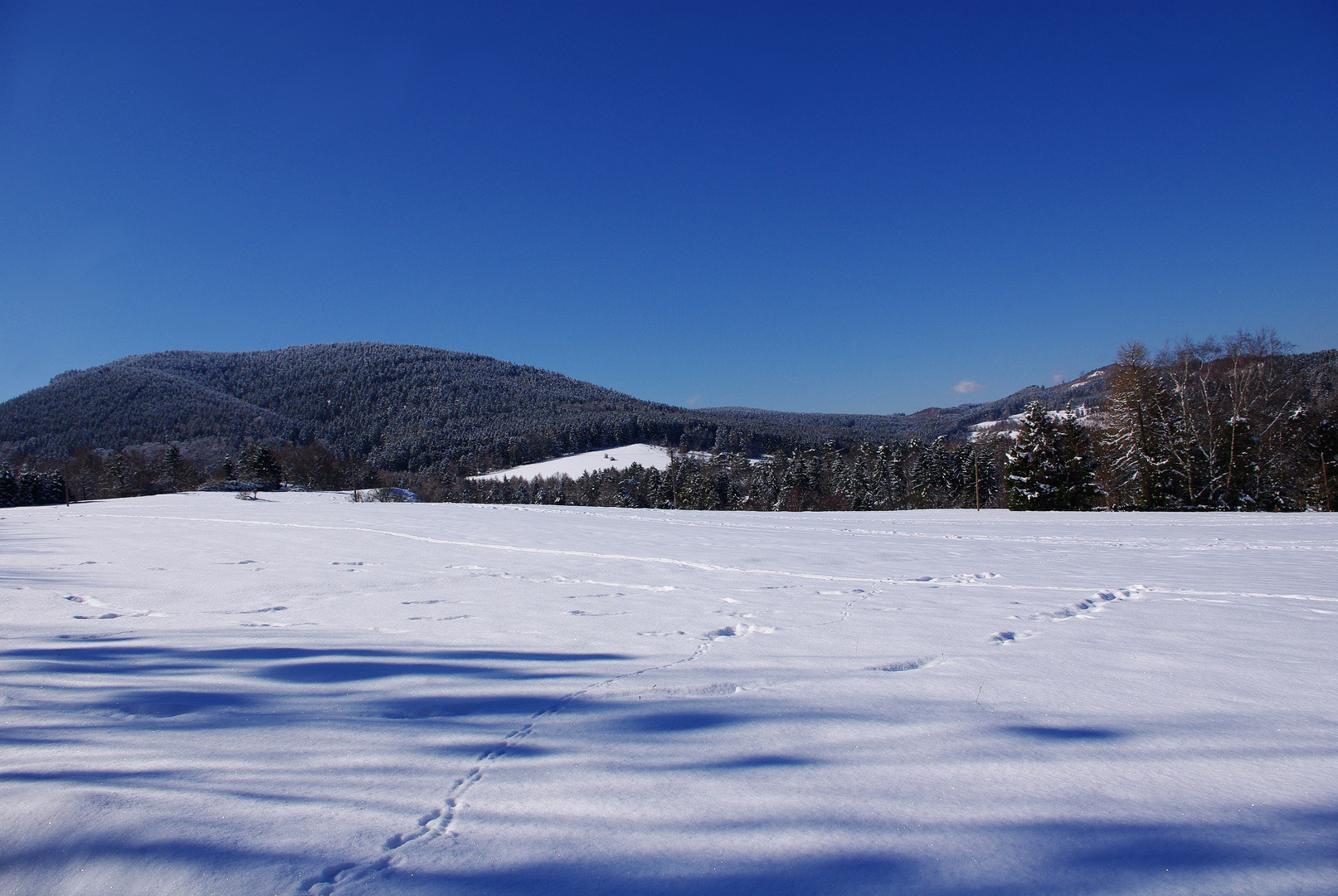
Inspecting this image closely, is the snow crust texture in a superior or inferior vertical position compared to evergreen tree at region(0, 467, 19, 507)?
superior

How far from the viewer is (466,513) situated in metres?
21.3

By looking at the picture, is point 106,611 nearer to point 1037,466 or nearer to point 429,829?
point 429,829

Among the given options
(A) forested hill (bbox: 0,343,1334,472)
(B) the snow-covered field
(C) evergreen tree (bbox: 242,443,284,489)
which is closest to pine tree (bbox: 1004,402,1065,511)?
(B) the snow-covered field

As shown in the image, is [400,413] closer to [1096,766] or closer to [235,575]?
[235,575]

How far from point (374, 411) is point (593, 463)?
71660 mm

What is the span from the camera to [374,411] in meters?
137

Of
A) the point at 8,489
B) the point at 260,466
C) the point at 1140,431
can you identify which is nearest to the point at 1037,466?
the point at 1140,431

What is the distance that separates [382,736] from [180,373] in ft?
672

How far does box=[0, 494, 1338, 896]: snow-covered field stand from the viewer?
64.7 inches

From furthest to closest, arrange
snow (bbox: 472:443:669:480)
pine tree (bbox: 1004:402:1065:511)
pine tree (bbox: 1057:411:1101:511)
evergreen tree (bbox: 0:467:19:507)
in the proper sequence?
1. snow (bbox: 472:443:669:480)
2. evergreen tree (bbox: 0:467:19:507)
3. pine tree (bbox: 1004:402:1065:511)
4. pine tree (bbox: 1057:411:1101:511)

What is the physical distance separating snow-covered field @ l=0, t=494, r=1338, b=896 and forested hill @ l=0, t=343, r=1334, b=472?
246 feet

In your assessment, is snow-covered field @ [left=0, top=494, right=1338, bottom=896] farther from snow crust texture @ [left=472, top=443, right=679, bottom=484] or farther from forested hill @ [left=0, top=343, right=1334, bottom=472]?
snow crust texture @ [left=472, top=443, right=679, bottom=484]

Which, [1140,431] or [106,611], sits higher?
[1140,431]

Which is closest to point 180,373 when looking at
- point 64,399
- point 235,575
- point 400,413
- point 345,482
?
point 64,399
